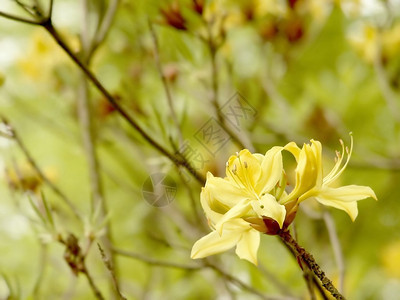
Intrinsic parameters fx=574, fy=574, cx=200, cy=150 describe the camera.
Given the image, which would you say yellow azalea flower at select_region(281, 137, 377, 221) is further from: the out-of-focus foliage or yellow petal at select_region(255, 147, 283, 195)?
the out-of-focus foliage

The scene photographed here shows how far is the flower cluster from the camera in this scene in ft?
2.07

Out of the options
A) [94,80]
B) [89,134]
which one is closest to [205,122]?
[89,134]

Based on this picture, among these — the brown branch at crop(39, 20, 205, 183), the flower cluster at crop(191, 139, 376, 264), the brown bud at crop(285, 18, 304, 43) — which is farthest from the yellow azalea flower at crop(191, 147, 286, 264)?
the brown bud at crop(285, 18, 304, 43)

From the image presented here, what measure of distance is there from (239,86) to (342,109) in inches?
14.6

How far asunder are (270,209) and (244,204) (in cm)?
3

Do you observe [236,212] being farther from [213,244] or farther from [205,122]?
[205,122]

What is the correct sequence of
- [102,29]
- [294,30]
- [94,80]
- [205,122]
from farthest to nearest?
[205,122], [294,30], [102,29], [94,80]

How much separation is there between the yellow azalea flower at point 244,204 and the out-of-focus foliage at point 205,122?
55cm

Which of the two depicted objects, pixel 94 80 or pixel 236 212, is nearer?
pixel 236 212

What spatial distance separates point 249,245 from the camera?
65cm

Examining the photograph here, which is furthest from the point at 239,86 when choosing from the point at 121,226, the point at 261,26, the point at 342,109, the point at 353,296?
the point at 353,296

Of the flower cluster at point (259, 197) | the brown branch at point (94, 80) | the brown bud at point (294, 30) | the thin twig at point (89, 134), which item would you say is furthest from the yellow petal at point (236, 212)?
the brown bud at point (294, 30)

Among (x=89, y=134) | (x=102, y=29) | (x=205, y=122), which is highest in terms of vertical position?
(x=102, y=29)

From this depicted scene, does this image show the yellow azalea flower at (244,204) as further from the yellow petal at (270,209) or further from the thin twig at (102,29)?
the thin twig at (102,29)
